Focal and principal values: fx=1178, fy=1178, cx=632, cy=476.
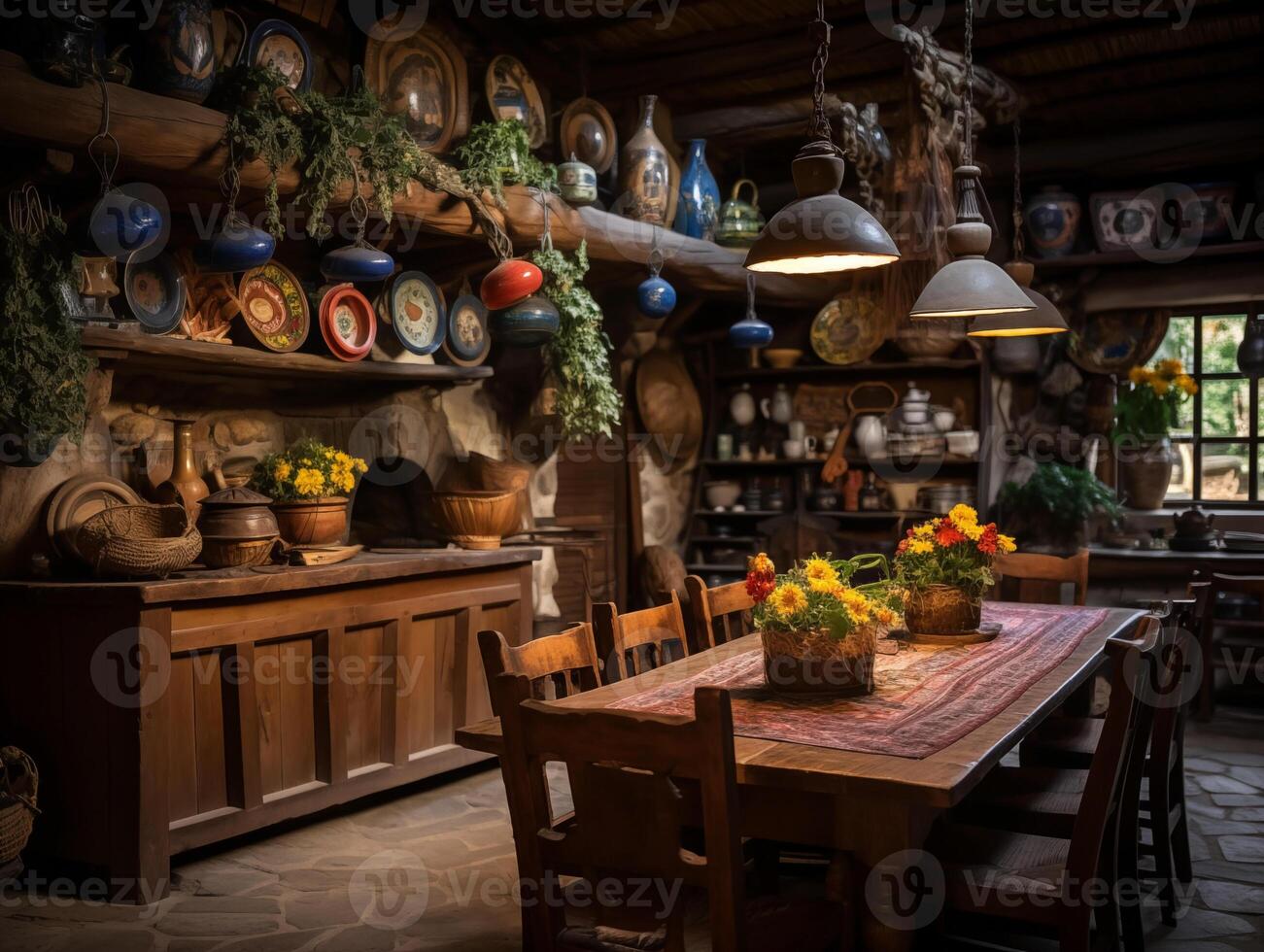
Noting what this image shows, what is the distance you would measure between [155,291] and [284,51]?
1.03 m

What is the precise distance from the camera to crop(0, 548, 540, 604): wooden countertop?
351 cm

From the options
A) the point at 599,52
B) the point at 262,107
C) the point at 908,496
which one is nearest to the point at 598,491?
the point at 908,496

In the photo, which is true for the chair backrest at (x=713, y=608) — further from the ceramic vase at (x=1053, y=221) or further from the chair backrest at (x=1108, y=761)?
the ceramic vase at (x=1053, y=221)

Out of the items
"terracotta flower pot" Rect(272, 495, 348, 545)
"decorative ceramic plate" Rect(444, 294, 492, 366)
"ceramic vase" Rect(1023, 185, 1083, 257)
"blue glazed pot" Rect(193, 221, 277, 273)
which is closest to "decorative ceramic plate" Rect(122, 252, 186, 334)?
"blue glazed pot" Rect(193, 221, 277, 273)

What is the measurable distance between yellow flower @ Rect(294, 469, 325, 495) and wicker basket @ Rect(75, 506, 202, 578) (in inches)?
21.4

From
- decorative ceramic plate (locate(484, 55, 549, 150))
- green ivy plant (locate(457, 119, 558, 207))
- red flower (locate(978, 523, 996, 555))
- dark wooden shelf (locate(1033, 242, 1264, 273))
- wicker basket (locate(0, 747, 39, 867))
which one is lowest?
wicker basket (locate(0, 747, 39, 867))

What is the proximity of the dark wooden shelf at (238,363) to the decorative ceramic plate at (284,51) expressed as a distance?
0.98 metres

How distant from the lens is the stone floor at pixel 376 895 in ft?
10.4

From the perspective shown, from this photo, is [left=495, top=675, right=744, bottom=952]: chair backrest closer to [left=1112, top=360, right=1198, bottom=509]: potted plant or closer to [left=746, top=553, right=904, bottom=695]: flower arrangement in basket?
[left=746, top=553, right=904, bottom=695]: flower arrangement in basket

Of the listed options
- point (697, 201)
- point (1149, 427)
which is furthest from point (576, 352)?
point (1149, 427)

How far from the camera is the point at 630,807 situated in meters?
1.90

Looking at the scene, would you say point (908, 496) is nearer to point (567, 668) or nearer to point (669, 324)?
point (669, 324)

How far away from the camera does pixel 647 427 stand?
23.7 ft

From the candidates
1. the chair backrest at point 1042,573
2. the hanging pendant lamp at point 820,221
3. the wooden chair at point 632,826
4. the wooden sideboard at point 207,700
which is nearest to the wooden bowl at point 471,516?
the wooden sideboard at point 207,700
